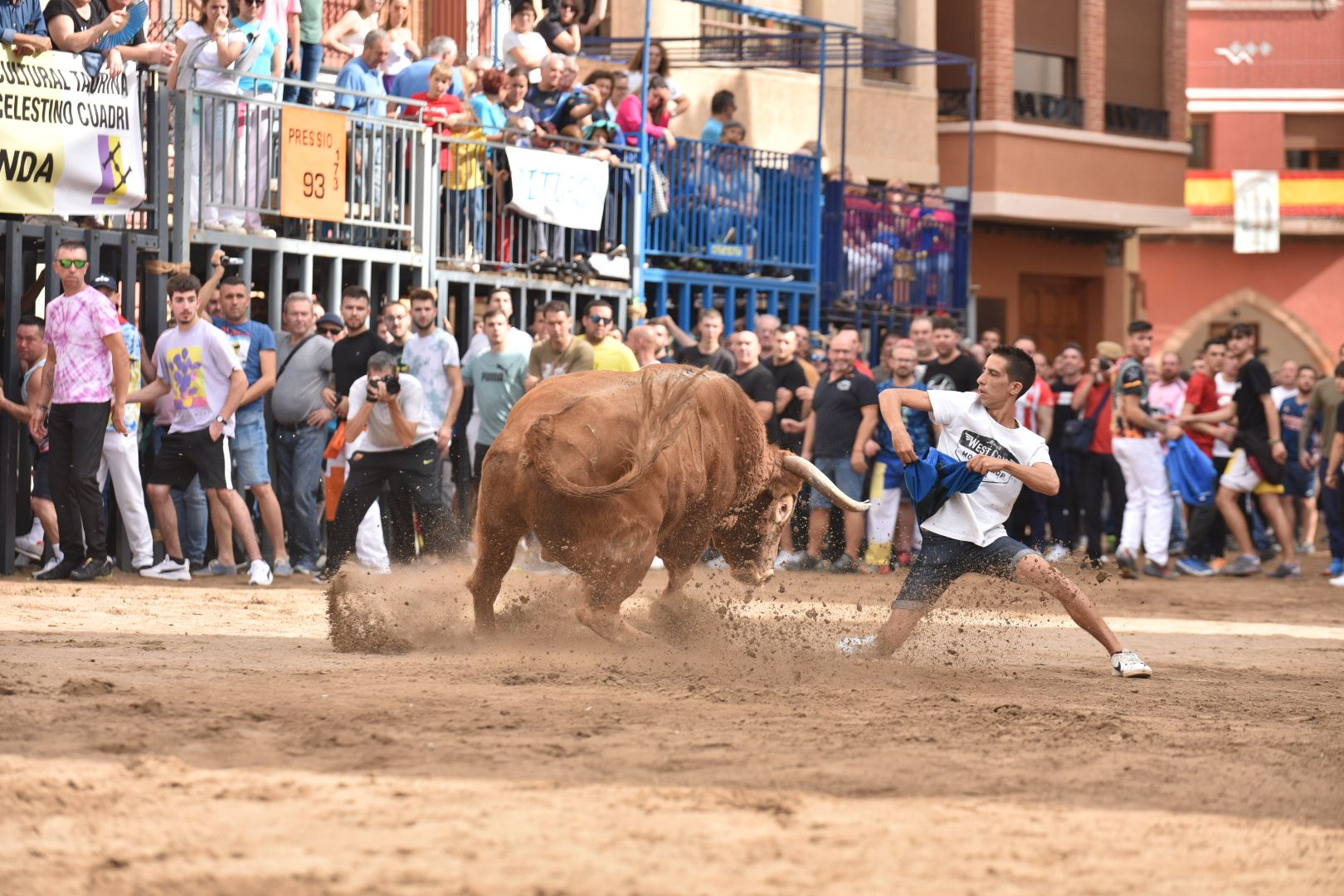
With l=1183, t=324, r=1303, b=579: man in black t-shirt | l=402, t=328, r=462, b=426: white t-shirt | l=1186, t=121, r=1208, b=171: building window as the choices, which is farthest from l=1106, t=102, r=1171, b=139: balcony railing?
l=402, t=328, r=462, b=426: white t-shirt

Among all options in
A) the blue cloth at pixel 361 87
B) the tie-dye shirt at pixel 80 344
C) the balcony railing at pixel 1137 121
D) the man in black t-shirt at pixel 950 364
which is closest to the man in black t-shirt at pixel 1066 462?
the man in black t-shirt at pixel 950 364

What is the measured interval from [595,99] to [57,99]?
5880 millimetres

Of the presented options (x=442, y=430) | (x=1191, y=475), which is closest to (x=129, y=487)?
(x=442, y=430)

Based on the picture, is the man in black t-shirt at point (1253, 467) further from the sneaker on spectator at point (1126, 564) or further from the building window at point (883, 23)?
the building window at point (883, 23)

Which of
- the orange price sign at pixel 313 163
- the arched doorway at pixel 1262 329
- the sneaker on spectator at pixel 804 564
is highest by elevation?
the orange price sign at pixel 313 163

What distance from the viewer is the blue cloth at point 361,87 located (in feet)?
48.4

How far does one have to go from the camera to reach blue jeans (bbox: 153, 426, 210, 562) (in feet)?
42.0

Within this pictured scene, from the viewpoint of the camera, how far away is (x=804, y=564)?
14906 millimetres

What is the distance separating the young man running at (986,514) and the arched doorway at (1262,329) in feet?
99.9

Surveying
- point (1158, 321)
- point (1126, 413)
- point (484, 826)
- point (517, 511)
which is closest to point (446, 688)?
point (517, 511)

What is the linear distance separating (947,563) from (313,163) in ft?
23.3

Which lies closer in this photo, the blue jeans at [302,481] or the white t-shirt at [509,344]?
the blue jeans at [302,481]

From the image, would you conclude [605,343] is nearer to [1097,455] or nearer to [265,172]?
[265,172]

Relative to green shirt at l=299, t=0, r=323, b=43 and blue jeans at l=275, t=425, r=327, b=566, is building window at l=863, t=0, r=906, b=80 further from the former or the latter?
blue jeans at l=275, t=425, r=327, b=566
